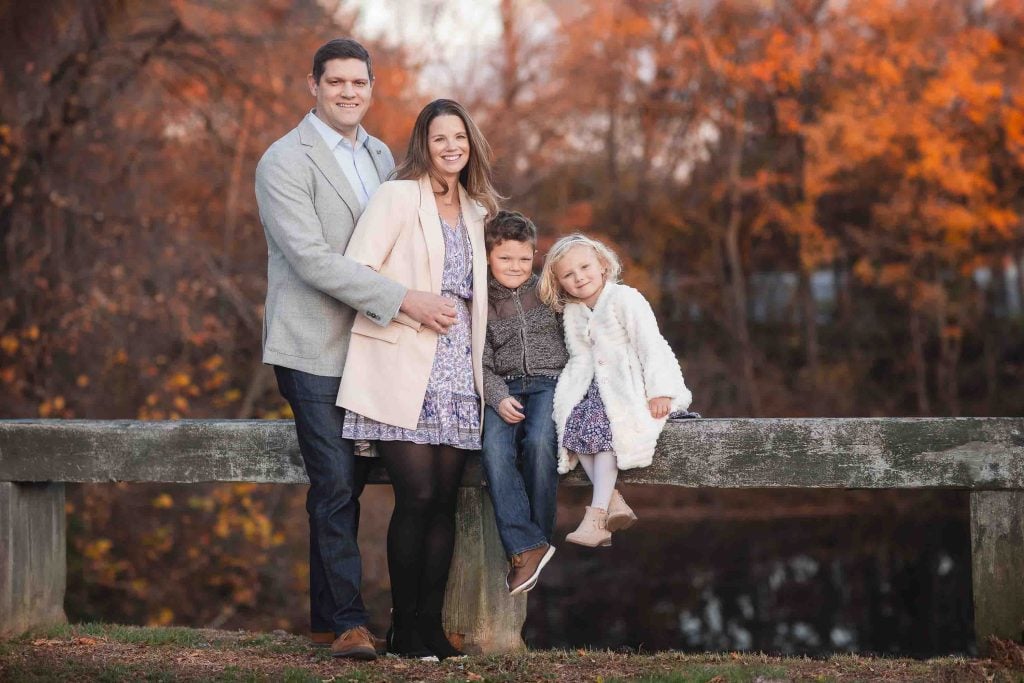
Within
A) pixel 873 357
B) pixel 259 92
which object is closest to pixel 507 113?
pixel 259 92

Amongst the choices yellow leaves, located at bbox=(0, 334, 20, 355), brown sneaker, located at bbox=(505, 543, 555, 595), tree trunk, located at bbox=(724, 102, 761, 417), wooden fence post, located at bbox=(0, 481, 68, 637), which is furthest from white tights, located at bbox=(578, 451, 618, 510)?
tree trunk, located at bbox=(724, 102, 761, 417)

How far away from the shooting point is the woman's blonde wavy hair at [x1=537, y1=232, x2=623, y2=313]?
422 centimetres

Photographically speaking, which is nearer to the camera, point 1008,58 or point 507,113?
point 507,113

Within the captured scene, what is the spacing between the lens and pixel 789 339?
60.2 ft

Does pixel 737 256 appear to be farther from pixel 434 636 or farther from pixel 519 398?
pixel 434 636

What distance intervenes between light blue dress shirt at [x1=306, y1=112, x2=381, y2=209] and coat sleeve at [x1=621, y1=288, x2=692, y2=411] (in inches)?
39.7

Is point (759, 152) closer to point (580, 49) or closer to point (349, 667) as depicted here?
point (580, 49)

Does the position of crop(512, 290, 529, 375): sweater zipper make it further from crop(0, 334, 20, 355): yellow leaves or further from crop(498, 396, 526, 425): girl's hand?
A: crop(0, 334, 20, 355): yellow leaves

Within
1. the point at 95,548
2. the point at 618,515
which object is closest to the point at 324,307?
the point at 618,515

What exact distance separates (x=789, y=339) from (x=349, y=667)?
15.3m

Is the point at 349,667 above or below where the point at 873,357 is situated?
below

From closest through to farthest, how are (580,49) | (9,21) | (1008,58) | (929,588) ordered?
(9,21), (929,588), (1008,58), (580,49)

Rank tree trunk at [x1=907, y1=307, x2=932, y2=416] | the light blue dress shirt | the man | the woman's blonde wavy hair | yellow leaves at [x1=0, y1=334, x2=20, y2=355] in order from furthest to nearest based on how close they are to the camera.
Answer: tree trunk at [x1=907, y1=307, x2=932, y2=416] < yellow leaves at [x1=0, y1=334, x2=20, y2=355] < the woman's blonde wavy hair < the light blue dress shirt < the man

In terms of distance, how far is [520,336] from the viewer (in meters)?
4.18
